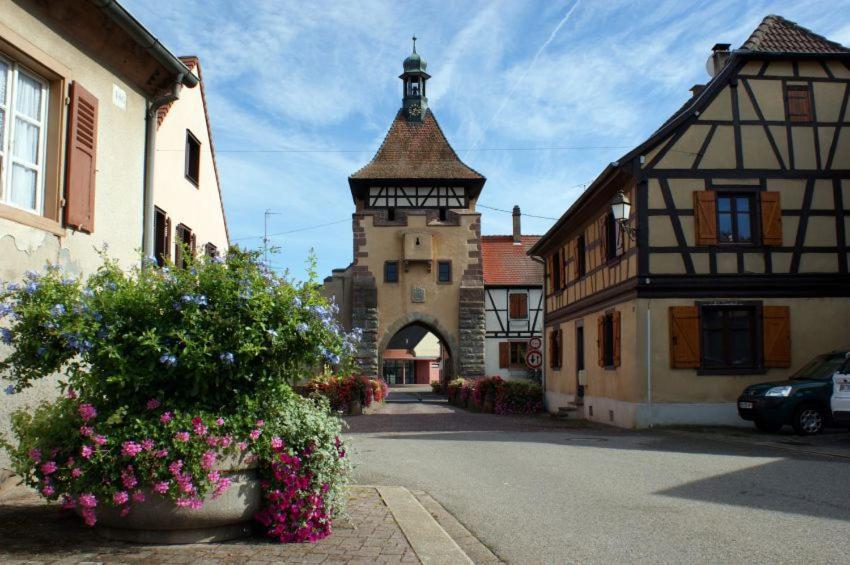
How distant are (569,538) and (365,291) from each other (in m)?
32.0

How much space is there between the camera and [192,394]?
5562 millimetres

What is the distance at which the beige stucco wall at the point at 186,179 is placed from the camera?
47.7ft

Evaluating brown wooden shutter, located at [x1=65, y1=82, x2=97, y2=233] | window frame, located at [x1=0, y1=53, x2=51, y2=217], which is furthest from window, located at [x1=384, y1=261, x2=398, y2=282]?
window frame, located at [x1=0, y1=53, x2=51, y2=217]

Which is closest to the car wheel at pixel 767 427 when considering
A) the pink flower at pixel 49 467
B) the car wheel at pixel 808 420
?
the car wheel at pixel 808 420

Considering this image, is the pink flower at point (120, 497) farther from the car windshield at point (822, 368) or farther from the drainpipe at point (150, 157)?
the car windshield at point (822, 368)

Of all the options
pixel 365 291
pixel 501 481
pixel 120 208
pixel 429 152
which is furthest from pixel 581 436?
pixel 429 152

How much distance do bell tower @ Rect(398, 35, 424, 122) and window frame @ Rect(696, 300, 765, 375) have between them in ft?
89.8

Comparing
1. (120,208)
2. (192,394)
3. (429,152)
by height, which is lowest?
(192,394)

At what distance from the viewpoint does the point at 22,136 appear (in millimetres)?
8320

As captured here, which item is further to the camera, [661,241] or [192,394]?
[661,241]

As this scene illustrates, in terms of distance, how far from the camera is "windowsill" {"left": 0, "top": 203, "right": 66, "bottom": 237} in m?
7.82

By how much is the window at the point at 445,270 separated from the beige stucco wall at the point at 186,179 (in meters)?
19.5

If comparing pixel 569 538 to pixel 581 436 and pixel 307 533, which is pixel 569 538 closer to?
pixel 307 533

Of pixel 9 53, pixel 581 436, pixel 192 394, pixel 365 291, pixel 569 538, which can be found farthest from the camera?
pixel 365 291
